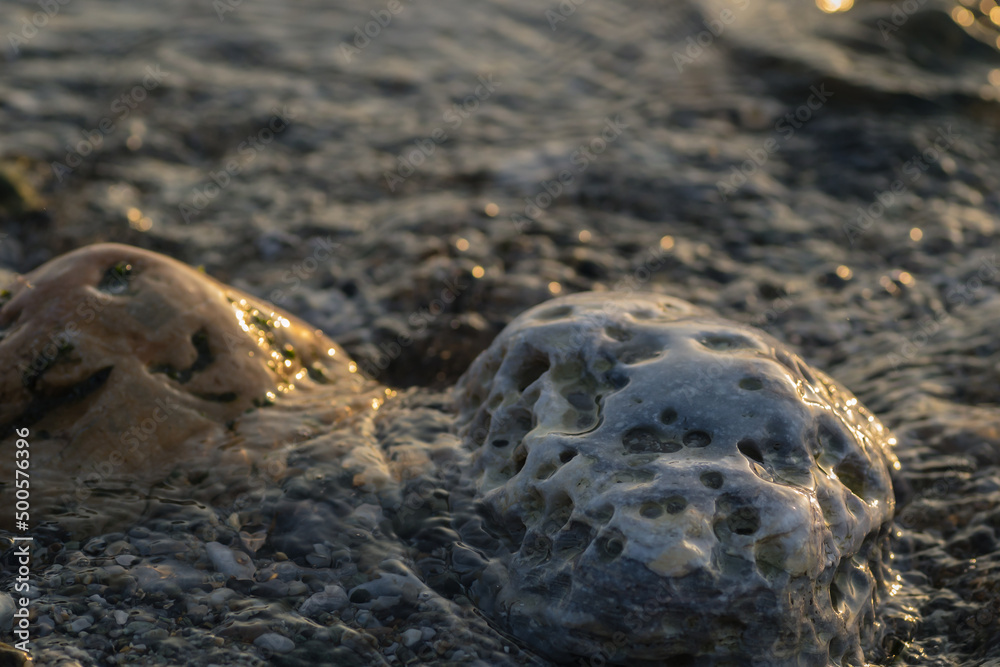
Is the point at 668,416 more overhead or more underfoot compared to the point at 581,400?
more overhead

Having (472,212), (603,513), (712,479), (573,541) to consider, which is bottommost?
(472,212)

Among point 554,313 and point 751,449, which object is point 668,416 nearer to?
point 751,449

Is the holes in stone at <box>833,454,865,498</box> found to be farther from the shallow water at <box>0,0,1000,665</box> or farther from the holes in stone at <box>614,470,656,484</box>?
the holes in stone at <box>614,470,656,484</box>

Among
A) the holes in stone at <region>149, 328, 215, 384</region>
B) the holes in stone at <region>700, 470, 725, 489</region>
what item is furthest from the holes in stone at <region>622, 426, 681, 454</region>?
the holes in stone at <region>149, 328, 215, 384</region>

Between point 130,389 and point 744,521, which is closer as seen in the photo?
point 744,521

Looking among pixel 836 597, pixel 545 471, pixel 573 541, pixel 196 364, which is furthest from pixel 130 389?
pixel 836 597

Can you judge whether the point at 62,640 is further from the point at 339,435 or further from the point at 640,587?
the point at 640,587

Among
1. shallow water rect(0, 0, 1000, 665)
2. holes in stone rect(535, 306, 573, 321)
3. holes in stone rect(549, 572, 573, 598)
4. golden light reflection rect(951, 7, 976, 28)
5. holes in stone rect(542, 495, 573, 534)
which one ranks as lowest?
shallow water rect(0, 0, 1000, 665)
